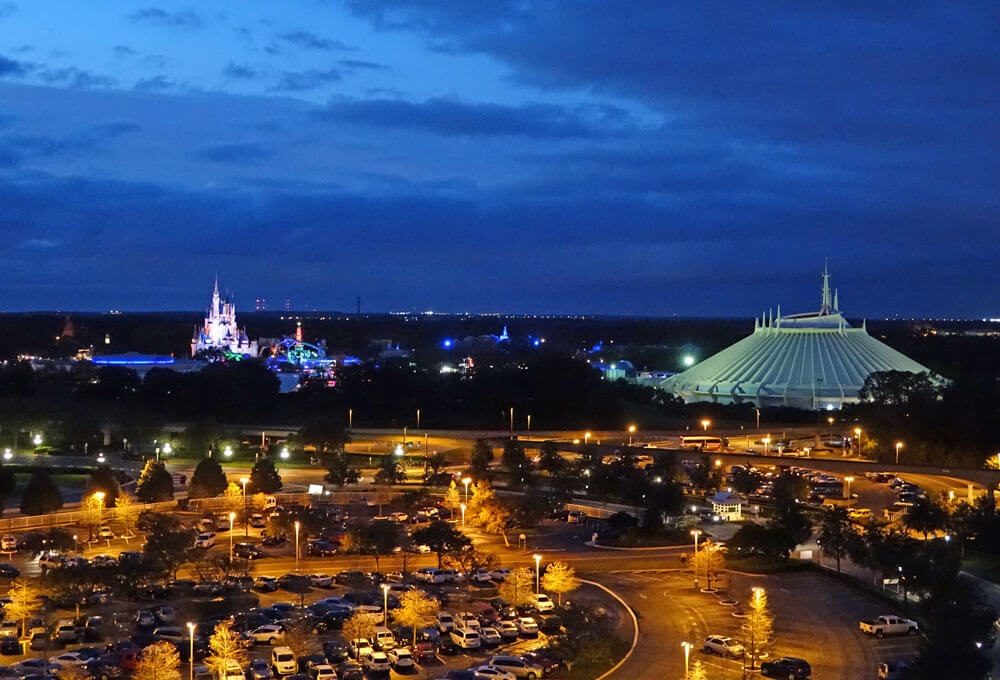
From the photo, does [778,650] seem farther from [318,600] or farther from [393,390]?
[393,390]

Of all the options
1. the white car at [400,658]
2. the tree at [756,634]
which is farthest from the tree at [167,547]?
the tree at [756,634]

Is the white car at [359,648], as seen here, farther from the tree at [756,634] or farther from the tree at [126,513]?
the tree at [126,513]

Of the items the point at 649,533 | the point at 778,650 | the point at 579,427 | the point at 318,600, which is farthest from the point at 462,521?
the point at 579,427

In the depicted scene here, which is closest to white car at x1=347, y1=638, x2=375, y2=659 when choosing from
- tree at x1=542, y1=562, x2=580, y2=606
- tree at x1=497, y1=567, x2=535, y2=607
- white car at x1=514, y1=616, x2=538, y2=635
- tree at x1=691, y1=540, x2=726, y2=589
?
white car at x1=514, y1=616, x2=538, y2=635

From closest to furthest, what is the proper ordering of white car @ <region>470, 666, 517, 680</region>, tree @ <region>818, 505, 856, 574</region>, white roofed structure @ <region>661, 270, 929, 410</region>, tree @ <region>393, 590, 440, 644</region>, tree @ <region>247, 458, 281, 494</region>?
white car @ <region>470, 666, 517, 680</region> → tree @ <region>393, 590, 440, 644</region> → tree @ <region>818, 505, 856, 574</region> → tree @ <region>247, 458, 281, 494</region> → white roofed structure @ <region>661, 270, 929, 410</region>

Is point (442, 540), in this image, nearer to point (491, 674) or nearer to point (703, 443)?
point (491, 674)

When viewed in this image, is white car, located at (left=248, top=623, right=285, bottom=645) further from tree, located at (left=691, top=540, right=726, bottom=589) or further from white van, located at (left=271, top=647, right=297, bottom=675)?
tree, located at (left=691, top=540, right=726, bottom=589)
